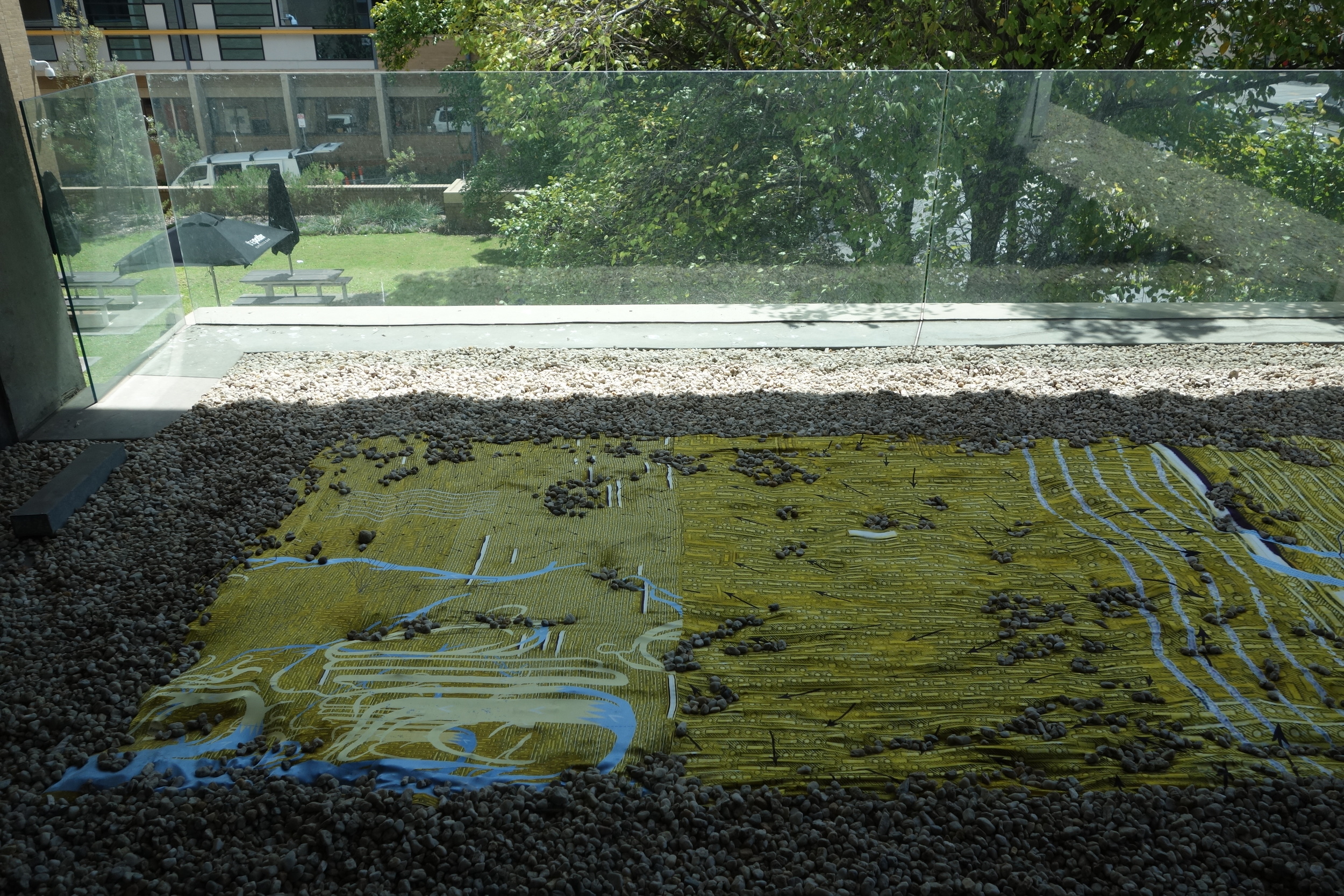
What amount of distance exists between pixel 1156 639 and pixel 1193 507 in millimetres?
1116

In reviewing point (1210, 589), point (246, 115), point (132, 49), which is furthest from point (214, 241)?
point (132, 49)

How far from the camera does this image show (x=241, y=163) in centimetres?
607

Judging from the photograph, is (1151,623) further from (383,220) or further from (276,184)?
(276,184)

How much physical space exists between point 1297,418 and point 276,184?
6.36 m

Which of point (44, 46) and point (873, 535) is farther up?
point (44, 46)

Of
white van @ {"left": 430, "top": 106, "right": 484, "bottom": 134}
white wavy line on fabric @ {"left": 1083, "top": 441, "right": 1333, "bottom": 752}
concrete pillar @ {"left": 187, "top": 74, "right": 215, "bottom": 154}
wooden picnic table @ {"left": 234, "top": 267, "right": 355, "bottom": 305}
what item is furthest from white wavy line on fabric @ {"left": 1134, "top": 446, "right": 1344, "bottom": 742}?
concrete pillar @ {"left": 187, "top": 74, "right": 215, "bottom": 154}

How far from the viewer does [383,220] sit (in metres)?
6.39

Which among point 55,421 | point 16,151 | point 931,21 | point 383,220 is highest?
point 931,21

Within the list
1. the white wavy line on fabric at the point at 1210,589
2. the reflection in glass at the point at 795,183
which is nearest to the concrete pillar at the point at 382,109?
the reflection in glass at the point at 795,183

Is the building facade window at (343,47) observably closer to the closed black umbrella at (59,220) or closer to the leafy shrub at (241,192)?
the leafy shrub at (241,192)

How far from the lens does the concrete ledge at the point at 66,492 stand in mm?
3879

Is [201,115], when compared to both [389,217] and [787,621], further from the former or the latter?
[787,621]

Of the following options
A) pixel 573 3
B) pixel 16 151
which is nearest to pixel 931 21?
pixel 573 3

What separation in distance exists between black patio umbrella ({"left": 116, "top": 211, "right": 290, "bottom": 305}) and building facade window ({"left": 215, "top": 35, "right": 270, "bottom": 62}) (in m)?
18.9
